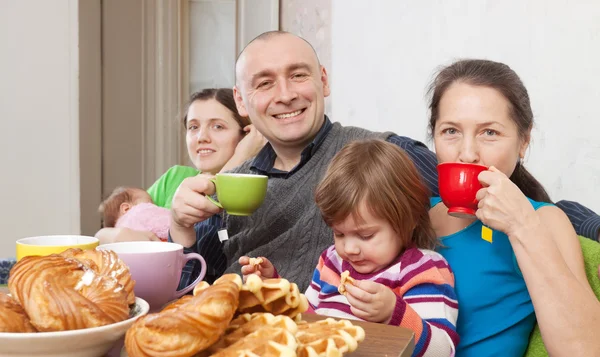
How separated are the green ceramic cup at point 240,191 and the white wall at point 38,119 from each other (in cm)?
186

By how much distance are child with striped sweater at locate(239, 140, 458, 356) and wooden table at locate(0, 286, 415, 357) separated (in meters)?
0.29

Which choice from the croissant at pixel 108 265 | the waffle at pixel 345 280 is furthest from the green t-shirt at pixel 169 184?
the croissant at pixel 108 265

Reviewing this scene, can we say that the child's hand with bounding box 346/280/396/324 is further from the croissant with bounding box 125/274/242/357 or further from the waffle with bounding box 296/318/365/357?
the croissant with bounding box 125/274/242/357

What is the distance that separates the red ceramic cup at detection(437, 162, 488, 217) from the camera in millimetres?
1075

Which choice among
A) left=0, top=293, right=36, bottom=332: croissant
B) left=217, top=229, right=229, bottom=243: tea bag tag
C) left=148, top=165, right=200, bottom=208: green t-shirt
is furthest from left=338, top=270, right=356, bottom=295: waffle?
left=148, top=165, right=200, bottom=208: green t-shirt

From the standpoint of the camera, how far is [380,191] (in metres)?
1.14

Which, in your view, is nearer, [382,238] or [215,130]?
[382,238]

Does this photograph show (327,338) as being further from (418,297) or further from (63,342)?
(418,297)

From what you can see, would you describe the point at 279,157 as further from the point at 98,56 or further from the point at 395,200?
the point at 98,56

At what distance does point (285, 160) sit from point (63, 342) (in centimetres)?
124

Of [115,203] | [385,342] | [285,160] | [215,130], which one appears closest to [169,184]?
[115,203]

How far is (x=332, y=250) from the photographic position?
1.30 meters

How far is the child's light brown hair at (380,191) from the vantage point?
3.75ft

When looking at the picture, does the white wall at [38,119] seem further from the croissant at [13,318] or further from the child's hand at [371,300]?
the croissant at [13,318]
